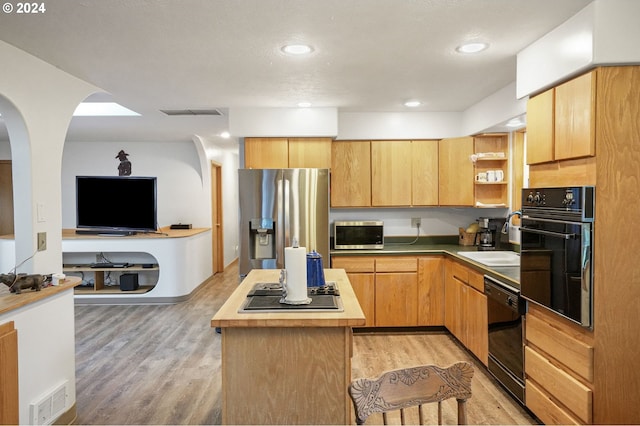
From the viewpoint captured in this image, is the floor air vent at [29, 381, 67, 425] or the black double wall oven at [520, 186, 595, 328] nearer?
the black double wall oven at [520, 186, 595, 328]

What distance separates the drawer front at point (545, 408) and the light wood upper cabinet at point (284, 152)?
8.74 ft

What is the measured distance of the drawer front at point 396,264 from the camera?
412 centimetres

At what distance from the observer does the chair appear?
1.11 m

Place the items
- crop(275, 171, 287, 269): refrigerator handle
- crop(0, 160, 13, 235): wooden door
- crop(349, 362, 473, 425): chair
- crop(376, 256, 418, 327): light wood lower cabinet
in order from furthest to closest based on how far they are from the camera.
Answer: crop(0, 160, 13, 235): wooden door
crop(376, 256, 418, 327): light wood lower cabinet
crop(275, 171, 287, 269): refrigerator handle
crop(349, 362, 473, 425): chair

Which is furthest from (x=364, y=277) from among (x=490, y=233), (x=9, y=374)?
(x=9, y=374)

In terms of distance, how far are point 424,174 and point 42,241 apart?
3.47 m

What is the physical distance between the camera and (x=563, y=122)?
2217 millimetres

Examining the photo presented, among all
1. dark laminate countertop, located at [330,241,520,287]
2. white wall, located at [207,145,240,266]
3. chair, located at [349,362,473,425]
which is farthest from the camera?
white wall, located at [207,145,240,266]

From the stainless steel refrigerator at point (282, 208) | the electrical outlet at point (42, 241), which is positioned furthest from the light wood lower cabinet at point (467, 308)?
the electrical outlet at point (42, 241)

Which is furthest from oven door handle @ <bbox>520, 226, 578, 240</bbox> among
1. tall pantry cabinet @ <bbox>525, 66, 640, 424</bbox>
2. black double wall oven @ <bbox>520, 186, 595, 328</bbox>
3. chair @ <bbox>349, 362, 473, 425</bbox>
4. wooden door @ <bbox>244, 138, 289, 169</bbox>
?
wooden door @ <bbox>244, 138, 289, 169</bbox>

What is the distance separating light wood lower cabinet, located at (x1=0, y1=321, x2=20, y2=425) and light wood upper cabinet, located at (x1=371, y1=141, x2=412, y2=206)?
3323 mm

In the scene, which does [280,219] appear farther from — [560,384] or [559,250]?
[560,384]

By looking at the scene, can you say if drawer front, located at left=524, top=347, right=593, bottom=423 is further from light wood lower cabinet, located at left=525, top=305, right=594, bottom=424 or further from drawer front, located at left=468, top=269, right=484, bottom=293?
drawer front, located at left=468, top=269, right=484, bottom=293

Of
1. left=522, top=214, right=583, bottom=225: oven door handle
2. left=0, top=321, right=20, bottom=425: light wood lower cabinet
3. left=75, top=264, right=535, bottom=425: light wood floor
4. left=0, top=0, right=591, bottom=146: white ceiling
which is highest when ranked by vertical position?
left=0, top=0, right=591, bottom=146: white ceiling
